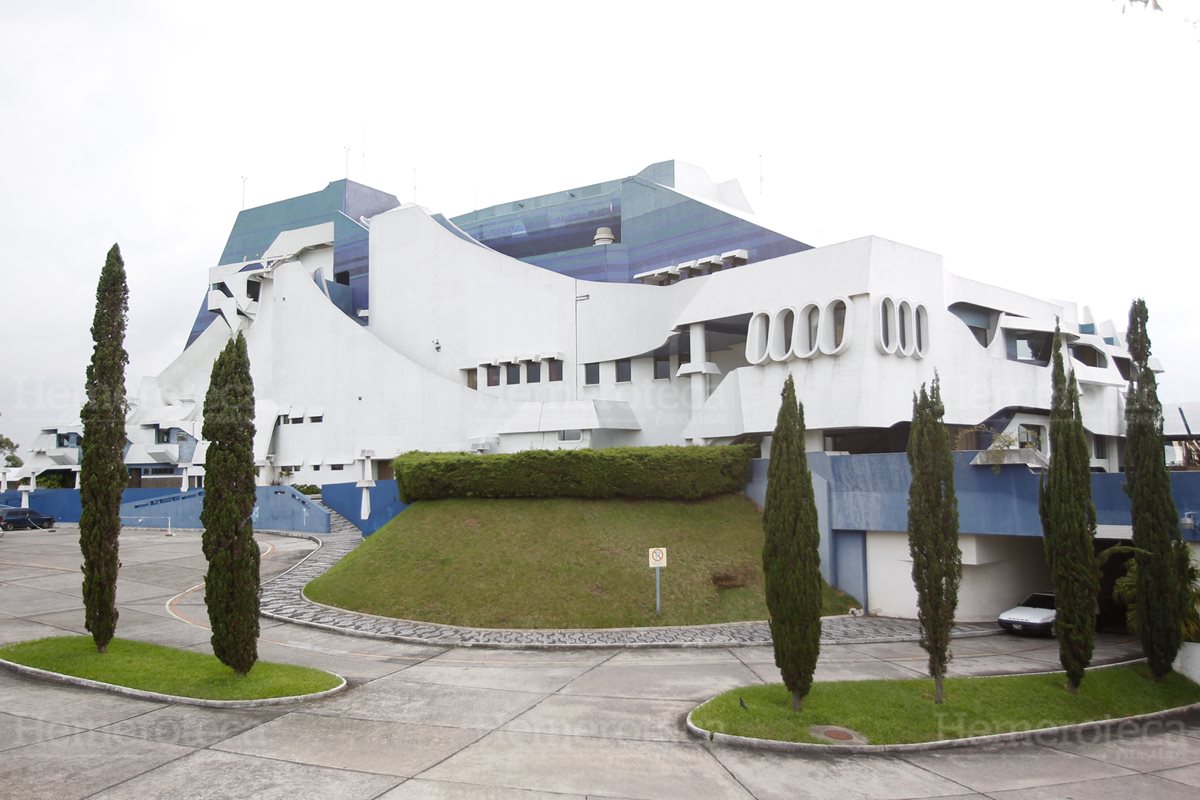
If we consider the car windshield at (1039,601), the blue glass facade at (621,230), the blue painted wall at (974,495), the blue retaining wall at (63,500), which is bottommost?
the car windshield at (1039,601)

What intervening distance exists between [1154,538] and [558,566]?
1431cm

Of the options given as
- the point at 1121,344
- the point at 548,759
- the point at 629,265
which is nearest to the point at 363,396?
the point at 629,265

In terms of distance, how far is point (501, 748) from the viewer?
460 inches

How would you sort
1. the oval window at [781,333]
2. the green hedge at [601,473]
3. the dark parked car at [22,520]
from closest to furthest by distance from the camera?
the green hedge at [601,473] < the oval window at [781,333] < the dark parked car at [22,520]

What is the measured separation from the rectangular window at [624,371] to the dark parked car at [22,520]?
108ft

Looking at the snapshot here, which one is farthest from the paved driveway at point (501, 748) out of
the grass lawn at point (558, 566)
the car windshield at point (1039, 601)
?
the car windshield at point (1039, 601)

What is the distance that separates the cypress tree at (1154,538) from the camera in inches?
619

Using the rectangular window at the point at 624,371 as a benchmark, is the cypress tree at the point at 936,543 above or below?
below

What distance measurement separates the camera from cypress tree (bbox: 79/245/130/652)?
1625cm

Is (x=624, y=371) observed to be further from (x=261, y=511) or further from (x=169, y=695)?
(x=169, y=695)

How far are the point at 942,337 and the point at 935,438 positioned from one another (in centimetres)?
1610

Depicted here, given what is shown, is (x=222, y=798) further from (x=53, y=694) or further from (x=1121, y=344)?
(x=1121, y=344)

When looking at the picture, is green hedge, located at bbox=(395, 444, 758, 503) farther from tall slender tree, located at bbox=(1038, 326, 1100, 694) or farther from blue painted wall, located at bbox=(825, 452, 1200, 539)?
tall slender tree, located at bbox=(1038, 326, 1100, 694)

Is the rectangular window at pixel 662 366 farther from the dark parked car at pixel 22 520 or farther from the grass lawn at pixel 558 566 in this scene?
the dark parked car at pixel 22 520
